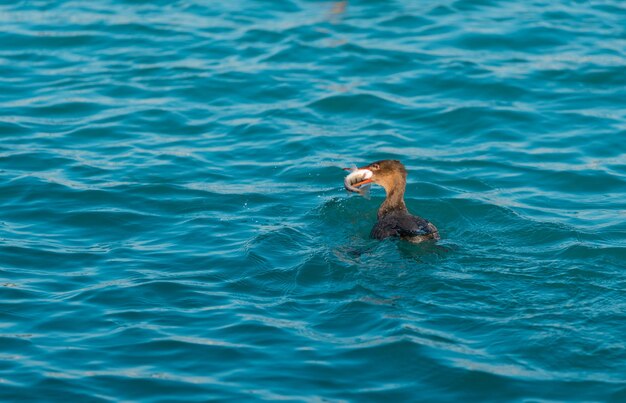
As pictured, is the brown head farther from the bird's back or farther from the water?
the water

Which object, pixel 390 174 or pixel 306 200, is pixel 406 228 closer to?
pixel 390 174

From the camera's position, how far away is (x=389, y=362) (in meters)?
8.09

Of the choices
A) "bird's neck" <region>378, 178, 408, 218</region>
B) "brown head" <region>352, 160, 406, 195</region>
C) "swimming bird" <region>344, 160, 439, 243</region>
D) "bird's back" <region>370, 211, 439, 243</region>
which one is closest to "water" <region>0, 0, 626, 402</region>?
"bird's back" <region>370, 211, 439, 243</region>

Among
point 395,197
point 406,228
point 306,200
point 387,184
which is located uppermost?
point 306,200

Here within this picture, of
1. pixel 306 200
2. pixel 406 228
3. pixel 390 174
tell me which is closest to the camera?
pixel 406 228

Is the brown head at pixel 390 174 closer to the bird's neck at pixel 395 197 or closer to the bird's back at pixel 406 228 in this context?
the bird's neck at pixel 395 197

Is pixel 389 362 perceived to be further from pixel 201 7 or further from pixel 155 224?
pixel 201 7

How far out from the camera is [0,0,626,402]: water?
320 inches

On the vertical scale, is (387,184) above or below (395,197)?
above

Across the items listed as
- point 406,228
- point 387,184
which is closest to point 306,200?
point 387,184

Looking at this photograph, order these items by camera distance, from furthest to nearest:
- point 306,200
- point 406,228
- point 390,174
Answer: point 306,200, point 390,174, point 406,228

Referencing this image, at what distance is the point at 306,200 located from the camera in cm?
1205

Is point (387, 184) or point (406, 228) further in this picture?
point (387, 184)

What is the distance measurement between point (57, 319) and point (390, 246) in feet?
11.1
